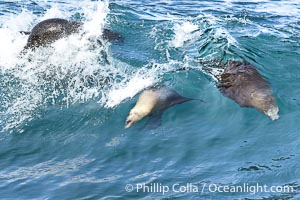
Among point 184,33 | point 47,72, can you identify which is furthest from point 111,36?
point 47,72

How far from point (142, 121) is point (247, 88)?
167cm

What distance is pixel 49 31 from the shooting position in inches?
389

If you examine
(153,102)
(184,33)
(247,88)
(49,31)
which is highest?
(49,31)

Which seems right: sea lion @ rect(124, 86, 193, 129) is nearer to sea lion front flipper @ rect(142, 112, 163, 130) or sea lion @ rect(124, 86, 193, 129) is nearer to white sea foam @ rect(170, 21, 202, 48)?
sea lion front flipper @ rect(142, 112, 163, 130)

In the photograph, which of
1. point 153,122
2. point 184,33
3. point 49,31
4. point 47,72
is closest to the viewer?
point 153,122

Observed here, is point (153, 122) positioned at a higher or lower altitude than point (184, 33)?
lower

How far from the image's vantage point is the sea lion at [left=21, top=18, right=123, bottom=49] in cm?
973

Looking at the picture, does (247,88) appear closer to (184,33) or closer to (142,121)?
(142,121)

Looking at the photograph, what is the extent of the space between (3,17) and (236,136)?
7529 millimetres

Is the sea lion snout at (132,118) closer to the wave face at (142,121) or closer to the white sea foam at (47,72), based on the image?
the wave face at (142,121)

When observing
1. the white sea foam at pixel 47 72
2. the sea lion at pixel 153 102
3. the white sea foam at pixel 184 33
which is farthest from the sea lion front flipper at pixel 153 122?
the white sea foam at pixel 184 33

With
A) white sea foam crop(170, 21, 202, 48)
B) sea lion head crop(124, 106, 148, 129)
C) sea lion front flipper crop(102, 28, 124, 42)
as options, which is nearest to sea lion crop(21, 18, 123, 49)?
sea lion front flipper crop(102, 28, 124, 42)

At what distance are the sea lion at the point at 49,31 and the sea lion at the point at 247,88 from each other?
10.2ft

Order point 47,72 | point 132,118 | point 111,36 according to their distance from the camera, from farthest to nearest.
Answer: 1. point 111,36
2. point 47,72
3. point 132,118
